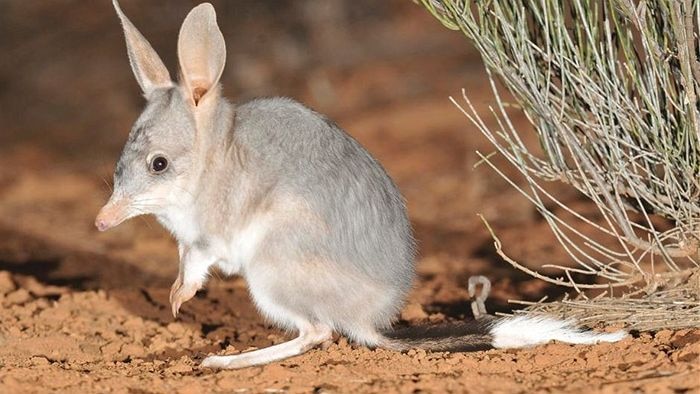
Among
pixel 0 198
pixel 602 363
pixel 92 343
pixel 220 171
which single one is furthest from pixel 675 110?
pixel 0 198

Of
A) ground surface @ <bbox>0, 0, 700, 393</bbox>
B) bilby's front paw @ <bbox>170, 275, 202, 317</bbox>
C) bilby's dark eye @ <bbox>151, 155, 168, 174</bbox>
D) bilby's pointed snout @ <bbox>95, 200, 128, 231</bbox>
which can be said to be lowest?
ground surface @ <bbox>0, 0, 700, 393</bbox>

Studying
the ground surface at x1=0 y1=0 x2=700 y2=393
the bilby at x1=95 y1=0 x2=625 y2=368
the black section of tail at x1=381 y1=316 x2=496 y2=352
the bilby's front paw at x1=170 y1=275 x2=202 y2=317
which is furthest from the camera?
the bilby's front paw at x1=170 y1=275 x2=202 y2=317

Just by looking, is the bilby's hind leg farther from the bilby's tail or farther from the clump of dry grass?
the clump of dry grass

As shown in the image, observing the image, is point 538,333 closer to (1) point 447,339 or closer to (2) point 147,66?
(1) point 447,339

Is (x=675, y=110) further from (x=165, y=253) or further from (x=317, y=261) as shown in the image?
(x=165, y=253)

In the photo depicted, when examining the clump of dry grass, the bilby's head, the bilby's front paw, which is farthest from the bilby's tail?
the bilby's head

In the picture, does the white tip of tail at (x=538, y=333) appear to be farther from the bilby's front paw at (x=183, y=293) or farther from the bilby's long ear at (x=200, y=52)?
the bilby's long ear at (x=200, y=52)

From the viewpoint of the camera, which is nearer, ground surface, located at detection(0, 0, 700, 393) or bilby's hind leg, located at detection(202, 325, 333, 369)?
ground surface, located at detection(0, 0, 700, 393)
